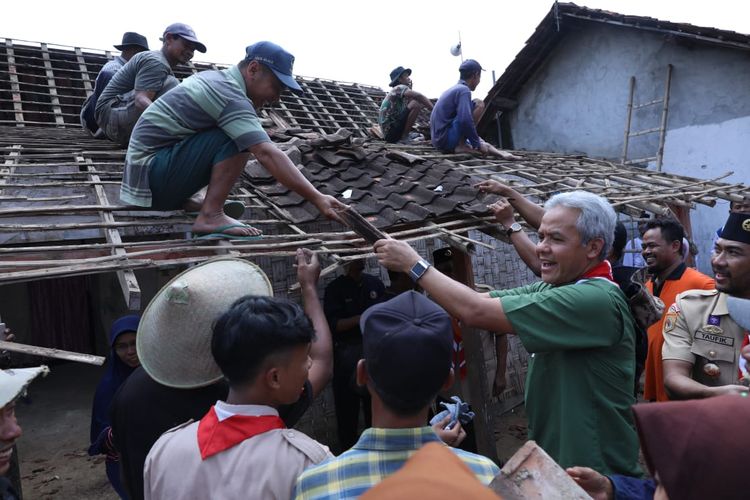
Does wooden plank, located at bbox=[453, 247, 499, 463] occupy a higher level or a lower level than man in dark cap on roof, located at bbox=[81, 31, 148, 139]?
lower

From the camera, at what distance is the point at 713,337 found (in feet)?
8.61

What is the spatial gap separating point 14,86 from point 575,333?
8588mm

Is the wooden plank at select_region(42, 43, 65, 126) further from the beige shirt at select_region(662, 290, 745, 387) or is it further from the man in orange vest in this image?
the beige shirt at select_region(662, 290, 745, 387)

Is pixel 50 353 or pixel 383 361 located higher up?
pixel 383 361

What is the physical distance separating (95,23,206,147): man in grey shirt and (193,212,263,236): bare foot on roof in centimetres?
204

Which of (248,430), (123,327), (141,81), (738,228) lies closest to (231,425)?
(248,430)

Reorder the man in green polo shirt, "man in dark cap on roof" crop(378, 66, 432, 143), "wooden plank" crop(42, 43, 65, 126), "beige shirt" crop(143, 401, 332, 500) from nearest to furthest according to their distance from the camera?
"beige shirt" crop(143, 401, 332, 500) → the man in green polo shirt → "wooden plank" crop(42, 43, 65, 126) → "man in dark cap on roof" crop(378, 66, 432, 143)

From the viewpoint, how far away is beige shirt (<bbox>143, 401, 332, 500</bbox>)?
4.87 feet

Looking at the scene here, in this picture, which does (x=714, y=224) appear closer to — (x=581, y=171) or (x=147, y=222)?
(x=581, y=171)

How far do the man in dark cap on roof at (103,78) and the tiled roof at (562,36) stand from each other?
9.32m

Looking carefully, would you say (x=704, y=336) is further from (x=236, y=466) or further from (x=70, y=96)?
(x=70, y=96)

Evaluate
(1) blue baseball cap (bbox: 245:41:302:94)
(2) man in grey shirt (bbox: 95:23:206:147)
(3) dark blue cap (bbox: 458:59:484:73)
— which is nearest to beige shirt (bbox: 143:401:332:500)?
(1) blue baseball cap (bbox: 245:41:302:94)

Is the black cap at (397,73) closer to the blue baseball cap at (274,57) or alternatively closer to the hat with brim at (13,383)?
the blue baseball cap at (274,57)

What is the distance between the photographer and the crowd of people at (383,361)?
4.44 ft
